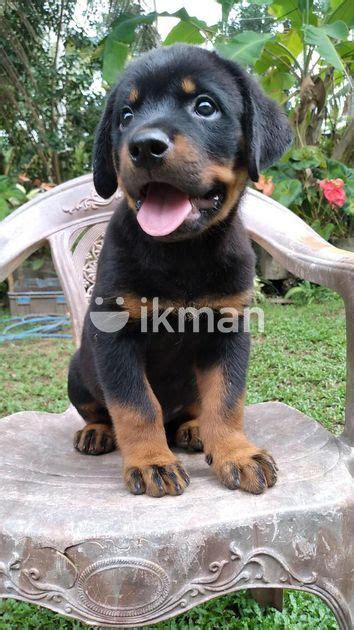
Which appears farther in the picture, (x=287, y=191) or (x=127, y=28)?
(x=287, y=191)

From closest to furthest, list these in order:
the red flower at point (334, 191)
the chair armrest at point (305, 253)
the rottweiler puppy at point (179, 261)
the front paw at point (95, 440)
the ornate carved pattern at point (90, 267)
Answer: the rottweiler puppy at point (179, 261) → the chair armrest at point (305, 253) → the front paw at point (95, 440) → the ornate carved pattern at point (90, 267) → the red flower at point (334, 191)

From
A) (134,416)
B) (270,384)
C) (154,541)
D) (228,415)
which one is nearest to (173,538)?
(154,541)

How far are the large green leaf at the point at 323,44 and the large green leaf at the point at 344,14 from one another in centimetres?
80

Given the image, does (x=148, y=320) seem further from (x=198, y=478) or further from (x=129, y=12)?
(x=129, y=12)

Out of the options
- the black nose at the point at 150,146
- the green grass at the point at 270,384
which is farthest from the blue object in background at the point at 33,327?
the black nose at the point at 150,146

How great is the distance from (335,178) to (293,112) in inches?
34.2

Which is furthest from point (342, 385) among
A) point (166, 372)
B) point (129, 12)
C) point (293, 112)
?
point (129, 12)

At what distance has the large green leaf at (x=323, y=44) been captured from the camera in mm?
4719

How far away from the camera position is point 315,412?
11.2 feet

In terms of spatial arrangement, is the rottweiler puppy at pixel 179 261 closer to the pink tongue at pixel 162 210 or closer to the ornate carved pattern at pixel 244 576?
the pink tongue at pixel 162 210

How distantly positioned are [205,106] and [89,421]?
1138 mm

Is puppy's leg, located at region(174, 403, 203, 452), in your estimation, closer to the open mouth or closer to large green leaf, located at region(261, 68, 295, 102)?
the open mouth

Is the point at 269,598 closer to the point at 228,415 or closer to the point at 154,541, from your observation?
the point at 228,415

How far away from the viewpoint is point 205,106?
1.59m
